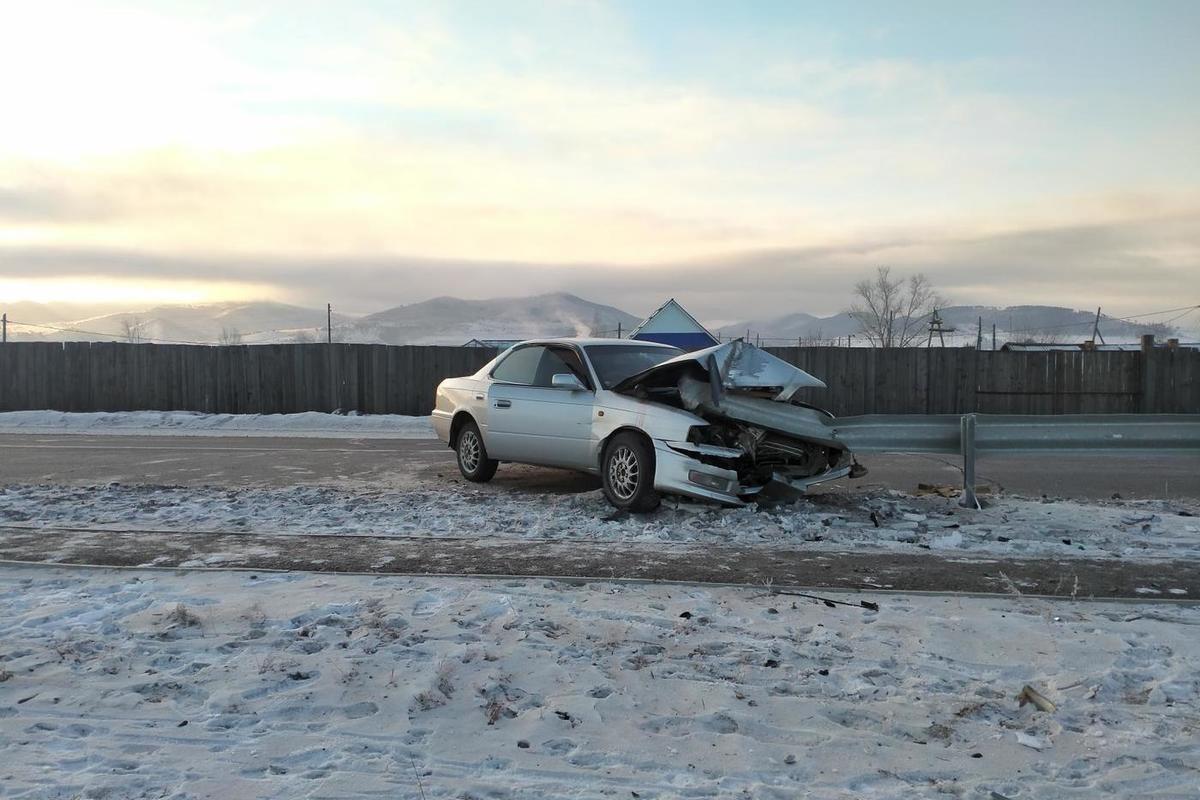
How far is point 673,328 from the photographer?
16109 millimetres

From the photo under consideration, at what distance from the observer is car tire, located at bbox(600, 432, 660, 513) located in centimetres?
766

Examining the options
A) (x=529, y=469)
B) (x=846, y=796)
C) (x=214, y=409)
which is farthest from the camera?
(x=214, y=409)

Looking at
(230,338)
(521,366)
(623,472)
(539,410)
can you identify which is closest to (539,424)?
(539,410)

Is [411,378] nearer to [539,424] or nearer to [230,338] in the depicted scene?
[539,424]

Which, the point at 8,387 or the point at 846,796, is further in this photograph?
the point at 8,387

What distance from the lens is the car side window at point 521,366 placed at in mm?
9445

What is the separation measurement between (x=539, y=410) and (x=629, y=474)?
61.6 inches

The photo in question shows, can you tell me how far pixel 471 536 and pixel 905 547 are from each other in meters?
3.22

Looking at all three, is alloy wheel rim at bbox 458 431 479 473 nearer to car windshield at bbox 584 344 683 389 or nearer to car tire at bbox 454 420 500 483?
car tire at bbox 454 420 500 483

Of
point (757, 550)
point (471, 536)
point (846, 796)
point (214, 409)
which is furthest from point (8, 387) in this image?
point (846, 796)

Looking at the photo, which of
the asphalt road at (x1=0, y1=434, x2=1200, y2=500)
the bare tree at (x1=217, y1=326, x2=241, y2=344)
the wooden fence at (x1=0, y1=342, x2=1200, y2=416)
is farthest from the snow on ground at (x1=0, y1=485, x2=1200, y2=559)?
the bare tree at (x1=217, y1=326, x2=241, y2=344)

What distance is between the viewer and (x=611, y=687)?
3812 mm

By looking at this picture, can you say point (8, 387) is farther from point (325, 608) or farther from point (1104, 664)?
point (1104, 664)

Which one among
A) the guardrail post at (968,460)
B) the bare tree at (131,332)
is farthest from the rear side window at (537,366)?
the bare tree at (131,332)
